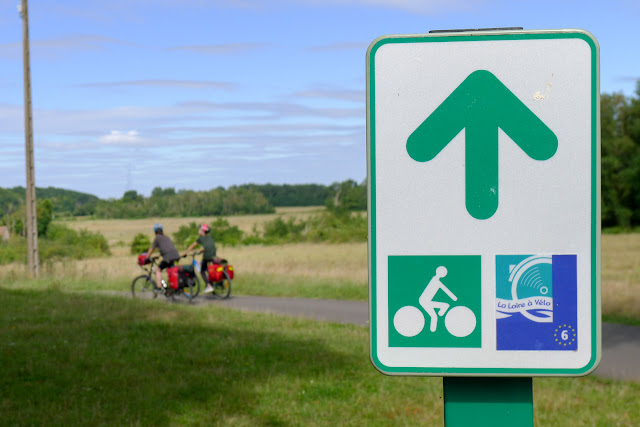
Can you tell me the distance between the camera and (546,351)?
170 centimetres

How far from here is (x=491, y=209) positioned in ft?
5.59

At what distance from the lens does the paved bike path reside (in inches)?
352

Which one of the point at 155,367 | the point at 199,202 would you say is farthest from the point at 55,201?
the point at 155,367

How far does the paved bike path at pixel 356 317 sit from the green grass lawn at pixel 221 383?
2.72ft

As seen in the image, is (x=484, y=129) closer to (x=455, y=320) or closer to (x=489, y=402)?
(x=455, y=320)

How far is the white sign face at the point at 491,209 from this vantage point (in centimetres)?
169

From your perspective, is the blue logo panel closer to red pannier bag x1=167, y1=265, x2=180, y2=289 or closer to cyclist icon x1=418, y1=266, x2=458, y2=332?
cyclist icon x1=418, y1=266, x2=458, y2=332

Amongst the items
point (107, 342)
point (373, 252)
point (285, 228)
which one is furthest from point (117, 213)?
point (373, 252)

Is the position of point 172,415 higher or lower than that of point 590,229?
lower

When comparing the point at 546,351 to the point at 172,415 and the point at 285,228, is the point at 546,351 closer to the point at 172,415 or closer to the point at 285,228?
the point at 172,415

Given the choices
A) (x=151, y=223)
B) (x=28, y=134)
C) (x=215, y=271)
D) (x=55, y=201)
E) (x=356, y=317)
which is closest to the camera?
(x=356, y=317)

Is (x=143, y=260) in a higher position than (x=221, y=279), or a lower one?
higher

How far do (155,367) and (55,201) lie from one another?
165 ft

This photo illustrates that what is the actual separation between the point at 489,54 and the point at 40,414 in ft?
19.4
